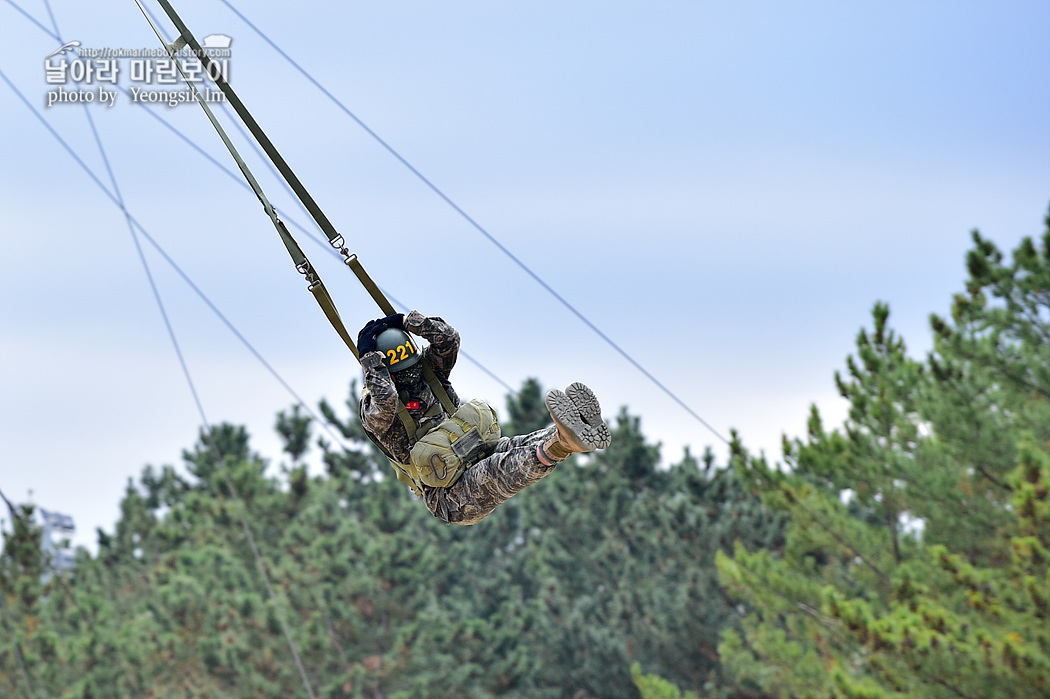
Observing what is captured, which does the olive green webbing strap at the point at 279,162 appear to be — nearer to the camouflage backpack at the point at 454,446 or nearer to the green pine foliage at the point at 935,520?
the camouflage backpack at the point at 454,446

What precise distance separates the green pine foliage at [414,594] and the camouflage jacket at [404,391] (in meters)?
17.9

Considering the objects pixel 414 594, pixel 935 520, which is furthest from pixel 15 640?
pixel 935 520

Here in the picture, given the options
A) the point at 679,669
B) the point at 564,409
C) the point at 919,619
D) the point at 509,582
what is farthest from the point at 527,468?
the point at 509,582

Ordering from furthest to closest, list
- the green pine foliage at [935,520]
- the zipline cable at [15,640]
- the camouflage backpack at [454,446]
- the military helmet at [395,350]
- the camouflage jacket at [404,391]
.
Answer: the green pine foliage at [935,520], the zipline cable at [15,640], the military helmet at [395,350], the camouflage backpack at [454,446], the camouflage jacket at [404,391]

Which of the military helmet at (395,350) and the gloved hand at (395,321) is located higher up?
the gloved hand at (395,321)

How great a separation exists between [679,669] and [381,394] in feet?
77.9

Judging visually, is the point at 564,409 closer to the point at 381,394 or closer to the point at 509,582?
the point at 381,394

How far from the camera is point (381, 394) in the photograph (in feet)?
25.4

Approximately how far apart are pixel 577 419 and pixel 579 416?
1.1 inches

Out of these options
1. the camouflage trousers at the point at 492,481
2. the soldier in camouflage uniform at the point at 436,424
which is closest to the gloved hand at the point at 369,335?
the soldier in camouflage uniform at the point at 436,424

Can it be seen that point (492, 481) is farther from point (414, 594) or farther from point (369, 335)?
point (414, 594)

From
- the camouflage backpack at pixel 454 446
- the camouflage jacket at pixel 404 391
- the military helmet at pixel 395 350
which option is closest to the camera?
the camouflage jacket at pixel 404 391

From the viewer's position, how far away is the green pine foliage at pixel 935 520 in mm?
16516

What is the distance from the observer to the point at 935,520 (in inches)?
814
